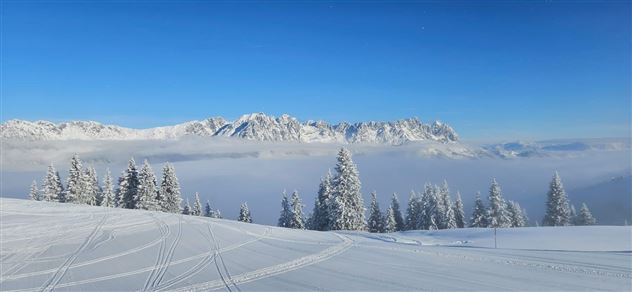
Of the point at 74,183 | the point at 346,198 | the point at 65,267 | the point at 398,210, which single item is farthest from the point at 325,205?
the point at 74,183

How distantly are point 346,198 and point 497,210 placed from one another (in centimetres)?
2472

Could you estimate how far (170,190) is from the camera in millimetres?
52938

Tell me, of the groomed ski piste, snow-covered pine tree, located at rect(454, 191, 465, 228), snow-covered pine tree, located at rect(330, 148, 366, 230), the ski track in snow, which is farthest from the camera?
snow-covered pine tree, located at rect(454, 191, 465, 228)

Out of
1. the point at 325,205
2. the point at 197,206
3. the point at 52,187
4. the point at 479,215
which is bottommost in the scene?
the point at 479,215

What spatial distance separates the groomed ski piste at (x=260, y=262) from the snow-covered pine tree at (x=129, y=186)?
24.2 meters

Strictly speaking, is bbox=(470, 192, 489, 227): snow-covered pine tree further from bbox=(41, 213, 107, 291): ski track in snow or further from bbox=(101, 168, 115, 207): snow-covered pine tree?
bbox=(101, 168, 115, 207): snow-covered pine tree

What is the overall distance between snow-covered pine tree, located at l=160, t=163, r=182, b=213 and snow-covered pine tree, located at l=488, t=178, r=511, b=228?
4146 centimetres

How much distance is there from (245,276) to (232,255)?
424 centimetres

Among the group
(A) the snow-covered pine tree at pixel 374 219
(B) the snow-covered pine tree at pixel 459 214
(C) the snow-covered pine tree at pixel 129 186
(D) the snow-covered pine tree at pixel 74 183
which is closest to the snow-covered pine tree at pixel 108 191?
(D) the snow-covered pine tree at pixel 74 183

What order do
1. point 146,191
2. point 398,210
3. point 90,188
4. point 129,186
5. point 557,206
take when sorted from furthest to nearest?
point 398,210 < point 90,188 < point 557,206 < point 129,186 < point 146,191

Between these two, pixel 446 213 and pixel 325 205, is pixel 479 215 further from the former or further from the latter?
pixel 325 205

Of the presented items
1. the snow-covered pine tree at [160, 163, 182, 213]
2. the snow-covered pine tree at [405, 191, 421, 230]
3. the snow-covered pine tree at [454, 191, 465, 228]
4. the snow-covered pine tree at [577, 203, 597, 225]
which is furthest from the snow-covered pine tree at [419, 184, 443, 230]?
the snow-covered pine tree at [160, 163, 182, 213]

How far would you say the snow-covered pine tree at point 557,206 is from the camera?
5394cm

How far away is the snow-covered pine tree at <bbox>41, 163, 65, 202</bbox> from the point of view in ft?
177
